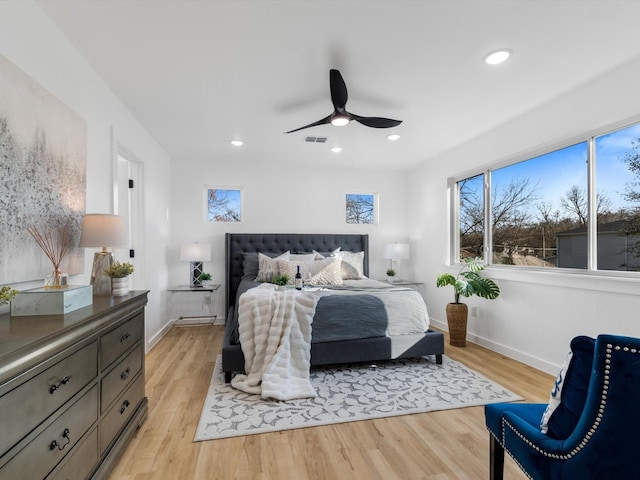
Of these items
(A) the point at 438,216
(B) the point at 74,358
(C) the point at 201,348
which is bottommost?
(C) the point at 201,348

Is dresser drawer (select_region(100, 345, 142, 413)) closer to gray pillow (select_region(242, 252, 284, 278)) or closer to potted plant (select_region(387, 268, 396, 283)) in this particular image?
gray pillow (select_region(242, 252, 284, 278))

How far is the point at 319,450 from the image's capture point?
1.94 meters

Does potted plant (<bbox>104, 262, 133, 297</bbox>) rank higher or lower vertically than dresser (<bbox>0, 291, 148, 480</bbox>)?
higher

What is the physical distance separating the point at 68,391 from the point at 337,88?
7.74 ft

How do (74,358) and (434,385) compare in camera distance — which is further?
(434,385)

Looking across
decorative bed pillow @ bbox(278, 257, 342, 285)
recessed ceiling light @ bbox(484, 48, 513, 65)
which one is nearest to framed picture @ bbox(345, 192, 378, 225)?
decorative bed pillow @ bbox(278, 257, 342, 285)

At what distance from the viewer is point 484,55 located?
90.7 inches

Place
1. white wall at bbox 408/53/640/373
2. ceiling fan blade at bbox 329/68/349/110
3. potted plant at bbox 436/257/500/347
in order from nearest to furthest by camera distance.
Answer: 1. ceiling fan blade at bbox 329/68/349/110
2. white wall at bbox 408/53/640/373
3. potted plant at bbox 436/257/500/347

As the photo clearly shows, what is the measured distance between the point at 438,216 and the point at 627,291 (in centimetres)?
259

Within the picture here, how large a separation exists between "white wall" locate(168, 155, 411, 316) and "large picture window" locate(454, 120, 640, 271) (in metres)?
1.55

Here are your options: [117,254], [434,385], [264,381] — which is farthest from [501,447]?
[117,254]

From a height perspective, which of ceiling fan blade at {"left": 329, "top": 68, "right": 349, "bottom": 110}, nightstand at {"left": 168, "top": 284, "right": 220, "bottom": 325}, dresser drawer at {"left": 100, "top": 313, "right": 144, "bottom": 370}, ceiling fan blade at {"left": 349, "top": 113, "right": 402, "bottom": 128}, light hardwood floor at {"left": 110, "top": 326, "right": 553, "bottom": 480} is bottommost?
light hardwood floor at {"left": 110, "top": 326, "right": 553, "bottom": 480}

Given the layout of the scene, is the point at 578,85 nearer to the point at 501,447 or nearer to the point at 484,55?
the point at 484,55

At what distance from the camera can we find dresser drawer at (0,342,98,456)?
3.25ft
